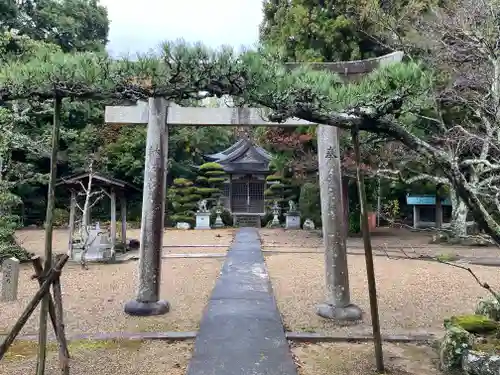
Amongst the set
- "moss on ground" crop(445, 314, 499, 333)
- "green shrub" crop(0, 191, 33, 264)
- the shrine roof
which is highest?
the shrine roof

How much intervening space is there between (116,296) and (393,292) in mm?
4735

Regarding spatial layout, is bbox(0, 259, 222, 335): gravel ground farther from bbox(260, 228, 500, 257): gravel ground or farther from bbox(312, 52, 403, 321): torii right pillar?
bbox(260, 228, 500, 257): gravel ground

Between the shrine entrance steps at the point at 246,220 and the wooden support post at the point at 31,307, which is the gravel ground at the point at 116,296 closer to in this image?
the wooden support post at the point at 31,307

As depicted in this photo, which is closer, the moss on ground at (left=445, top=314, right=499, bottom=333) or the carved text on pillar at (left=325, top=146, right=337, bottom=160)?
the moss on ground at (left=445, top=314, right=499, bottom=333)

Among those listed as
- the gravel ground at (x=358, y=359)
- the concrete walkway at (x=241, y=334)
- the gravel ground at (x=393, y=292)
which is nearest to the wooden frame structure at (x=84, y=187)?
the gravel ground at (x=393, y=292)

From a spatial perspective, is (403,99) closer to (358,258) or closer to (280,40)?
(358,258)

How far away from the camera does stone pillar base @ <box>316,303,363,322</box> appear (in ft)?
18.1

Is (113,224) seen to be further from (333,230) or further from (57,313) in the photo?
(57,313)

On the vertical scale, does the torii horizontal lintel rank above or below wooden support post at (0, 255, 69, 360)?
above

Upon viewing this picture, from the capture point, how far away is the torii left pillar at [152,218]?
19.0ft

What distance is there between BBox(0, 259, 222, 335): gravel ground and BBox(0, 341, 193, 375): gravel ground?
61 cm

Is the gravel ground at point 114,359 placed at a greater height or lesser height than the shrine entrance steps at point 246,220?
lesser

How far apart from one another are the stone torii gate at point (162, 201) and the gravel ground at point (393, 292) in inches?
17.7

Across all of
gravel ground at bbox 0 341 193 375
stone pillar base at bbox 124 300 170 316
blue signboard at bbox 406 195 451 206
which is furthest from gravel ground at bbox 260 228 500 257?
gravel ground at bbox 0 341 193 375
